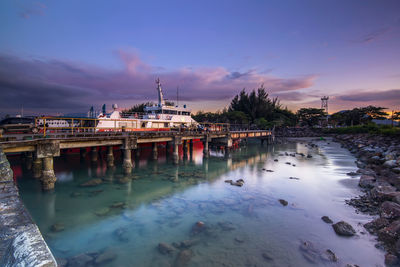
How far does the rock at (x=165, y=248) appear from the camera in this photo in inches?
357

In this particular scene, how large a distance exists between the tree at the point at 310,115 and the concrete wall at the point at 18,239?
4552 inches

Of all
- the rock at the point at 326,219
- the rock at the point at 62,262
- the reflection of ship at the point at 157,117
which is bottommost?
the rock at the point at 326,219

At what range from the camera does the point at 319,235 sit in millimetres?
10445

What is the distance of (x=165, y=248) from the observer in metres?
9.28

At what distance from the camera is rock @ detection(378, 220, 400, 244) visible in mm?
9469

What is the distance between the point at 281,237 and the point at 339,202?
7.44m

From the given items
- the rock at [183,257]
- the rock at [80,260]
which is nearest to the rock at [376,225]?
the rock at [183,257]

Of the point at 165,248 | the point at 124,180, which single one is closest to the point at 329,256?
the point at 165,248

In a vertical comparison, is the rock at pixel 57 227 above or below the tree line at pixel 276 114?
below

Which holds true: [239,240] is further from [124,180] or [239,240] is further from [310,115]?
[310,115]

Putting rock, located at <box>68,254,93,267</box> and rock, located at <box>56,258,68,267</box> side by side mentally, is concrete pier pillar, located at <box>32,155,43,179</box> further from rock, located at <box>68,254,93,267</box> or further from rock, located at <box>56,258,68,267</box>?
rock, located at <box>68,254,93,267</box>

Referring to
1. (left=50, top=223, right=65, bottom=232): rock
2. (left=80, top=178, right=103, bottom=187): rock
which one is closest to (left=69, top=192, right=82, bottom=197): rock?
(left=80, top=178, right=103, bottom=187): rock

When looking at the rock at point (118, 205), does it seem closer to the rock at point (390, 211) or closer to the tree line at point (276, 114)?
the rock at point (390, 211)

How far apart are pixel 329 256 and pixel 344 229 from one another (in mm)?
2571
